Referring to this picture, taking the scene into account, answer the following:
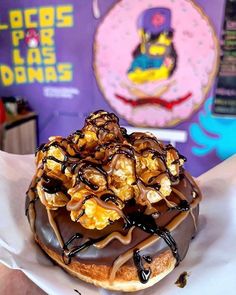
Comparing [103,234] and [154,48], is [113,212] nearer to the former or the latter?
[103,234]

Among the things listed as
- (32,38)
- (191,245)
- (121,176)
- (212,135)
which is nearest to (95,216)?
(121,176)

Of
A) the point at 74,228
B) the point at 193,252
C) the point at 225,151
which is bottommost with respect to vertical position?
the point at 225,151

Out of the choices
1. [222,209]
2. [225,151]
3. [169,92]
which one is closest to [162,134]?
[169,92]

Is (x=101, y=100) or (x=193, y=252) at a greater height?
(x=101, y=100)

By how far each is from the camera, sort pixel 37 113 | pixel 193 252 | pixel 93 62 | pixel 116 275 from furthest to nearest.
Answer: pixel 37 113, pixel 93 62, pixel 193 252, pixel 116 275

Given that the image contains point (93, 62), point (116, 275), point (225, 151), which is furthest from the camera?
point (93, 62)

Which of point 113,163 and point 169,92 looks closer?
point 113,163

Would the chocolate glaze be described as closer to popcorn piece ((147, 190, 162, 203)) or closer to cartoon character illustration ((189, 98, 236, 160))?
popcorn piece ((147, 190, 162, 203))

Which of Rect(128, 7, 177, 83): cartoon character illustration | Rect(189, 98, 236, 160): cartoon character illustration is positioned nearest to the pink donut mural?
Rect(128, 7, 177, 83): cartoon character illustration

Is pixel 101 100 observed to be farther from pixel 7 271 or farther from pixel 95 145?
pixel 7 271
